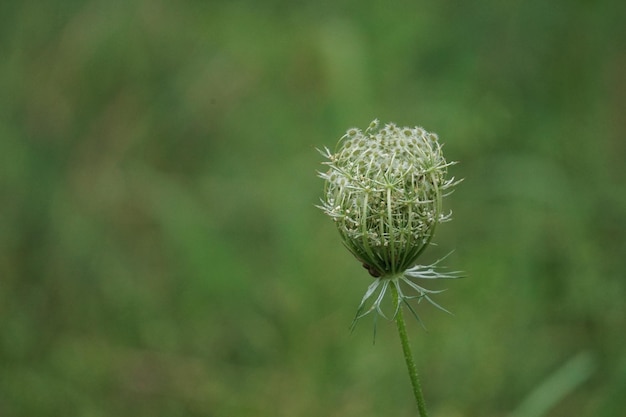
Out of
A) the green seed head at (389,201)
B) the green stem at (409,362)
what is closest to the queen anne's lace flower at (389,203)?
the green seed head at (389,201)

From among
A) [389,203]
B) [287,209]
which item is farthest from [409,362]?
[287,209]

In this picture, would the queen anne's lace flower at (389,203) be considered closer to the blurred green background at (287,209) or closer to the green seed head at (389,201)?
the green seed head at (389,201)

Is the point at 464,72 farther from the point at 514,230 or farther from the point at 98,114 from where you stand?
the point at 98,114

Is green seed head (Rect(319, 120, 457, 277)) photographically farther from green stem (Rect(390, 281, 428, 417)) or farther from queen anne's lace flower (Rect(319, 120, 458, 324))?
green stem (Rect(390, 281, 428, 417))

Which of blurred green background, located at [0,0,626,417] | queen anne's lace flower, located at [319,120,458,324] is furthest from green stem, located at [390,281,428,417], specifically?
blurred green background, located at [0,0,626,417]

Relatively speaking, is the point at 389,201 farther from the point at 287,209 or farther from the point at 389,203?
the point at 287,209
